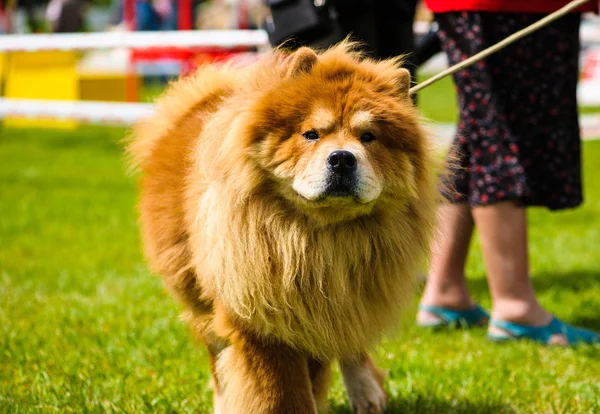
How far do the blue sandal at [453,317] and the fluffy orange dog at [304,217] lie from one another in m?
1.49

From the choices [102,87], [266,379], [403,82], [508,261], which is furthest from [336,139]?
[102,87]

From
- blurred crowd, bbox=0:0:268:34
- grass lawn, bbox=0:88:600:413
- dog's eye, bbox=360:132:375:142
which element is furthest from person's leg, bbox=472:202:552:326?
blurred crowd, bbox=0:0:268:34

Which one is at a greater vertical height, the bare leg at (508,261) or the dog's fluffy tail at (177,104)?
the dog's fluffy tail at (177,104)

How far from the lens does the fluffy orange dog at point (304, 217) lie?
2480 mm

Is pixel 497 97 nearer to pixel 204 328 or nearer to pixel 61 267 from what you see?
pixel 204 328

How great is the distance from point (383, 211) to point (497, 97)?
1.27m

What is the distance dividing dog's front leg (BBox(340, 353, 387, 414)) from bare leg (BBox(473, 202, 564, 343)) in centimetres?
103

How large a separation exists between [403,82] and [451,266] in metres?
1.64

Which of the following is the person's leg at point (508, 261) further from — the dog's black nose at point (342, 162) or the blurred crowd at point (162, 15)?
the blurred crowd at point (162, 15)

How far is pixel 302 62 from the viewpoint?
2.59 meters

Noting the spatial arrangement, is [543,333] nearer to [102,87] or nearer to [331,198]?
[331,198]

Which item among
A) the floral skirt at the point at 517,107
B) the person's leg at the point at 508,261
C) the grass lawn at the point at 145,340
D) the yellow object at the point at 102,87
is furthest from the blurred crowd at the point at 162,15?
the person's leg at the point at 508,261

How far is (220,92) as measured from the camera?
307 cm

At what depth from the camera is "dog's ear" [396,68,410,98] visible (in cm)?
267
